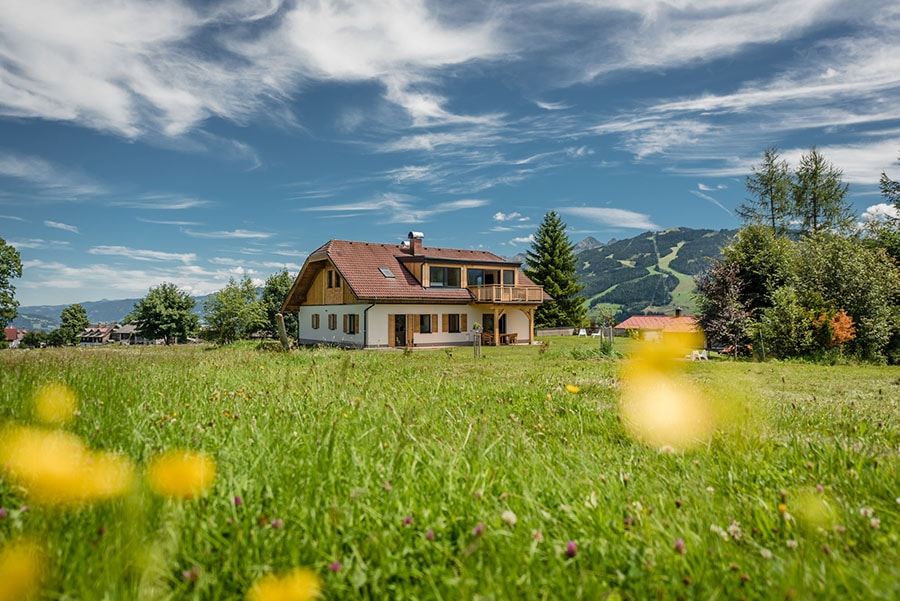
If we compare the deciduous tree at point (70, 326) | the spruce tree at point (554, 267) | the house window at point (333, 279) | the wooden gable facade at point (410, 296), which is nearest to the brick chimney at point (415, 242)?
the wooden gable facade at point (410, 296)

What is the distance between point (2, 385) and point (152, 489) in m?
3.49

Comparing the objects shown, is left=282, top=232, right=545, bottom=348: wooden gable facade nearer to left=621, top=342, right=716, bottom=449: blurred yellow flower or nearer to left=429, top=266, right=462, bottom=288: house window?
left=429, top=266, right=462, bottom=288: house window

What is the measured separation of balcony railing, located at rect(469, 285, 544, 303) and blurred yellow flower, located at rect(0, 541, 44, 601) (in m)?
30.1

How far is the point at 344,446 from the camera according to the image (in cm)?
334

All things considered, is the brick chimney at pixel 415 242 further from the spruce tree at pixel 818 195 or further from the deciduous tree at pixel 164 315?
the deciduous tree at pixel 164 315

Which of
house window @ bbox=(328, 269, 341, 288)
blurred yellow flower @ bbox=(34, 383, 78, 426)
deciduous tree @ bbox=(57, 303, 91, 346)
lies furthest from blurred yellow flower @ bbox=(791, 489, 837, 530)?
deciduous tree @ bbox=(57, 303, 91, 346)

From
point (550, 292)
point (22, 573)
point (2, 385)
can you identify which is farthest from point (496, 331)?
point (22, 573)

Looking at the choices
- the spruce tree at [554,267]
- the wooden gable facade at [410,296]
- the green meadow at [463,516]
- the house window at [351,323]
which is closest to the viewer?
the green meadow at [463,516]

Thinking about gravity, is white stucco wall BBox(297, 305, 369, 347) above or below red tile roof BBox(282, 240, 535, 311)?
below

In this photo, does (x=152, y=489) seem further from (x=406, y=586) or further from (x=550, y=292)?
(x=550, y=292)

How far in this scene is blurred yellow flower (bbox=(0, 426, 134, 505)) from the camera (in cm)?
247

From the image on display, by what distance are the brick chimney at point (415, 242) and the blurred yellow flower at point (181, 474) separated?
30.6 meters

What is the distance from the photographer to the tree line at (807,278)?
19578 millimetres

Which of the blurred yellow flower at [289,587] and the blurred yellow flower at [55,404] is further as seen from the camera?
the blurred yellow flower at [55,404]
